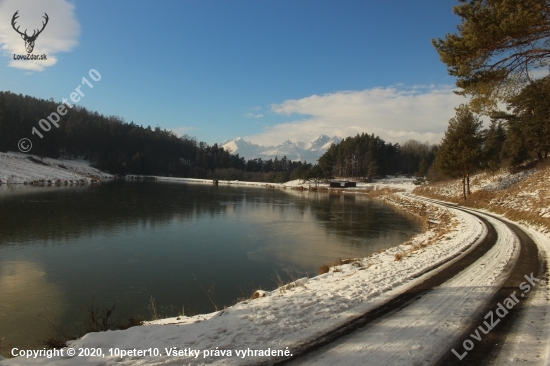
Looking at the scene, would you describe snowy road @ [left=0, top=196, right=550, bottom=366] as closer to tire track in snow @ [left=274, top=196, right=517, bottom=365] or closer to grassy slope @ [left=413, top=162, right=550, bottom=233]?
tire track in snow @ [left=274, top=196, right=517, bottom=365]

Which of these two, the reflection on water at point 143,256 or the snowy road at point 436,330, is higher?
the snowy road at point 436,330

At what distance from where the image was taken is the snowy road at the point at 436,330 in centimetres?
427

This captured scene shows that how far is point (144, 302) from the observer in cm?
928

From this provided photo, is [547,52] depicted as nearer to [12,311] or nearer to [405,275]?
[405,275]

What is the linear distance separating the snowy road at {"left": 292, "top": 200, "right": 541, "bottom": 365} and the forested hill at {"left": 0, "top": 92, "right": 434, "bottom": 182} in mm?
73515

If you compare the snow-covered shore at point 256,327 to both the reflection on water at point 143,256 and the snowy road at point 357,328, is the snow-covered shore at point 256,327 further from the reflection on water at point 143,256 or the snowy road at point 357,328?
the reflection on water at point 143,256

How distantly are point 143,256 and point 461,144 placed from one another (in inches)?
1211

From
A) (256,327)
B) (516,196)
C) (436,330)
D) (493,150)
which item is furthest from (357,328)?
(493,150)

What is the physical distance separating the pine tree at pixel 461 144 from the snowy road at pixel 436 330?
26365mm

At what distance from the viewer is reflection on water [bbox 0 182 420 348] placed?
9157mm

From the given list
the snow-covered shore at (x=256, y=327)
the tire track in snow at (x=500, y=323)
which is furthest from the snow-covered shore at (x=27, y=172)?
the tire track in snow at (x=500, y=323)

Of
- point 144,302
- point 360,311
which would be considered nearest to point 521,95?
point 360,311

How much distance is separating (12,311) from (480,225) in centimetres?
2086

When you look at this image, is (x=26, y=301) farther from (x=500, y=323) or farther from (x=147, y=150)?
(x=147, y=150)
